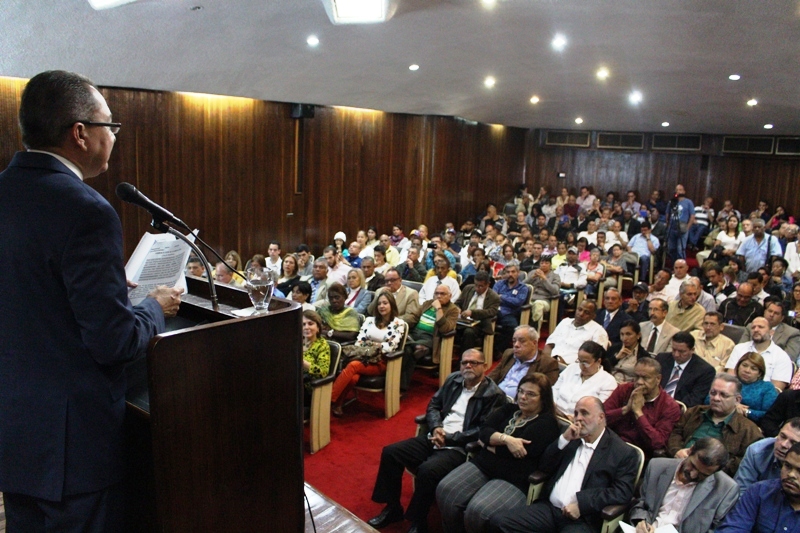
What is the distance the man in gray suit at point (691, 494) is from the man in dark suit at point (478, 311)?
2794 mm

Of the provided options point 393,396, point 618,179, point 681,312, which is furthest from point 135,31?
point 618,179

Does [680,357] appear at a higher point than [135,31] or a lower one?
lower

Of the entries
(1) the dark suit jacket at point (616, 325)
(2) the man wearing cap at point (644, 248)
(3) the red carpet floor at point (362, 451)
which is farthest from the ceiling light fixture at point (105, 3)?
(2) the man wearing cap at point (644, 248)

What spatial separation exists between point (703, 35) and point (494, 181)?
25.8ft

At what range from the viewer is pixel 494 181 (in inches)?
530

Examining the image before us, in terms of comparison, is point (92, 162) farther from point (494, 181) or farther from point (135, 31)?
point (494, 181)

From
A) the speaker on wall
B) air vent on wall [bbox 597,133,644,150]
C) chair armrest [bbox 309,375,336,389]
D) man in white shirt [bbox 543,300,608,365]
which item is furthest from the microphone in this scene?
air vent on wall [bbox 597,133,644,150]

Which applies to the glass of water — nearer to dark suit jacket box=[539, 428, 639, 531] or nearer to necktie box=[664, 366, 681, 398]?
dark suit jacket box=[539, 428, 639, 531]

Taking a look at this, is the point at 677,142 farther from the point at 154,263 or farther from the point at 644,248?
the point at 154,263

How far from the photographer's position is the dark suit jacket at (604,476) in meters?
2.83

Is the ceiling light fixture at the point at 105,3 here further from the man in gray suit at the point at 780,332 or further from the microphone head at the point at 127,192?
the man in gray suit at the point at 780,332

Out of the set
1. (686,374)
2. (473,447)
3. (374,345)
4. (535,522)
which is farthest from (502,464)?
(374,345)

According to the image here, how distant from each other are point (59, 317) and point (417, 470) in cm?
258

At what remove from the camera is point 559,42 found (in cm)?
646
